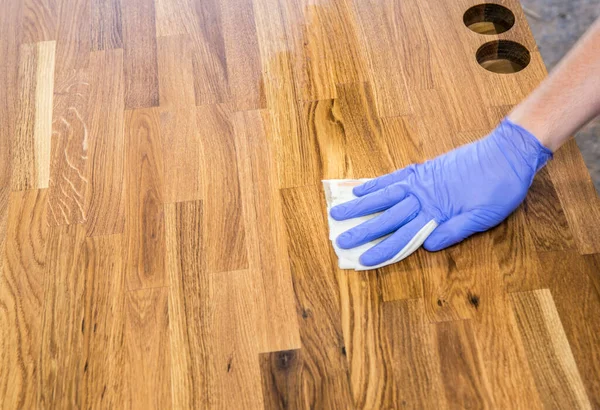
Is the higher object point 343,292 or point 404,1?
point 404,1

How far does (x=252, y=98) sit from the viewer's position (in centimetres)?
138

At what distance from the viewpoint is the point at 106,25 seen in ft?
4.98

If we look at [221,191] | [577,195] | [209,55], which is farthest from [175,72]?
[577,195]

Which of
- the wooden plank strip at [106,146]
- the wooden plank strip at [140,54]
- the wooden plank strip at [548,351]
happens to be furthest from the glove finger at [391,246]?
the wooden plank strip at [140,54]

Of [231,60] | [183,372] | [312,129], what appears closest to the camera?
[183,372]

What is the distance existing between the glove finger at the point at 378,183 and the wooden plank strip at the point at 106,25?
679mm

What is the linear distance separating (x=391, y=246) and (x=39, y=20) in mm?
1027

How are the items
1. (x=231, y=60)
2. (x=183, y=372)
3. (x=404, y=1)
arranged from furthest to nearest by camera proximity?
(x=404, y=1) → (x=231, y=60) → (x=183, y=372)

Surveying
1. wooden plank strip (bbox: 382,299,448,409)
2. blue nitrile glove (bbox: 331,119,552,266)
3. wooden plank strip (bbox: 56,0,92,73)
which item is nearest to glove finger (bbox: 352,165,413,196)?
blue nitrile glove (bbox: 331,119,552,266)

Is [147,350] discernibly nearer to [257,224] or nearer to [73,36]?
[257,224]

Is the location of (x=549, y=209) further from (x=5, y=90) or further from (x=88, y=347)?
(x=5, y=90)

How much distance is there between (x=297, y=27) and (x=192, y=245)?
620mm

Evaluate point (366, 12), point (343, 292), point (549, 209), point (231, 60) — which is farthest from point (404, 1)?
point (343, 292)

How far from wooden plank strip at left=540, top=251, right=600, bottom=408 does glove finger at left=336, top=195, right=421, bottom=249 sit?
10.3 inches
